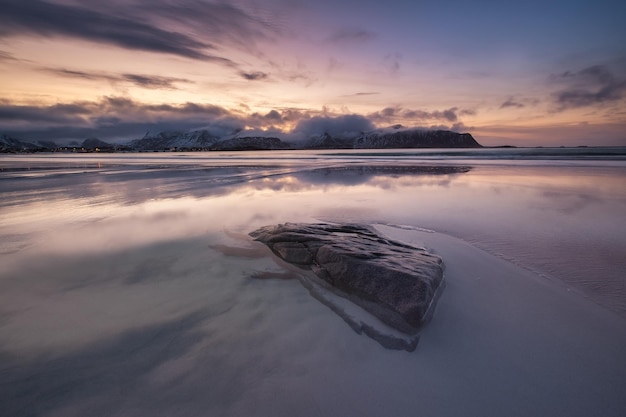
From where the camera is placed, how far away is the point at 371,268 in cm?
338

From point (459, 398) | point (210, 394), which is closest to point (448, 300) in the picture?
point (459, 398)

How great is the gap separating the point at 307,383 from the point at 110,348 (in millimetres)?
1620

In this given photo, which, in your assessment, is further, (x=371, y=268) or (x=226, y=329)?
(x=371, y=268)

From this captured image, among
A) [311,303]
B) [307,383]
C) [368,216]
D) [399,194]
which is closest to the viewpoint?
[307,383]

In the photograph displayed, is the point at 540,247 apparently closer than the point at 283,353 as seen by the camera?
No

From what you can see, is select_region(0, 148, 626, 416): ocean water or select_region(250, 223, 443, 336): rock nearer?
select_region(0, 148, 626, 416): ocean water

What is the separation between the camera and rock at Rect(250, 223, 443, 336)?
291 centimetres

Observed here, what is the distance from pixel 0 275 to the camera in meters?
3.81

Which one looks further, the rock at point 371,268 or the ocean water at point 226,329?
the rock at point 371,268

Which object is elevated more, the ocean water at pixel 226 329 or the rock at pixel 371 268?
the rock at pixel 371 268

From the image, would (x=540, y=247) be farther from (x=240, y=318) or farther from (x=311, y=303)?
(x=240, y=318)

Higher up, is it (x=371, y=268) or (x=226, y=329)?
(x=371, y=268)

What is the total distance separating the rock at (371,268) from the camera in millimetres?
2908

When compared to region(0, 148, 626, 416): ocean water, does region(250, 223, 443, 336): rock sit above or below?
above
